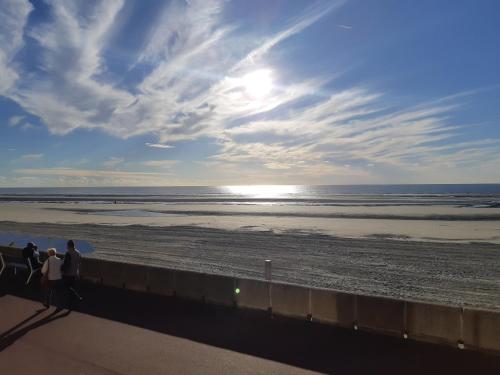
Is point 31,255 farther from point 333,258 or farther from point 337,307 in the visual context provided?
point 333,258

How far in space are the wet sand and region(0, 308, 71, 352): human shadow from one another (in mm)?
8709

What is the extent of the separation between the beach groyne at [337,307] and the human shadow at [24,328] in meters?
2.48

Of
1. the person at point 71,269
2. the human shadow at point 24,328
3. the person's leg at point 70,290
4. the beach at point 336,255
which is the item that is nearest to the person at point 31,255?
the person at point 71,269

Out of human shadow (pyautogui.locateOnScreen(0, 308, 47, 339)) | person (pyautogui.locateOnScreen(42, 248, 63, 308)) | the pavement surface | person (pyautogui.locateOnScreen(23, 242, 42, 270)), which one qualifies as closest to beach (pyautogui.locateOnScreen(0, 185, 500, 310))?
the pavement surface

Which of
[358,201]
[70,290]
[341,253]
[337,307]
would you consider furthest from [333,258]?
[358,201]

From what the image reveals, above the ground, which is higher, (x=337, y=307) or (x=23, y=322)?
(x=337, y=307)

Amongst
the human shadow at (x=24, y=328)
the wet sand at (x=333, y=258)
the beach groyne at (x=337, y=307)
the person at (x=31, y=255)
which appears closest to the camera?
the beach groyne at (x=337, y=307)

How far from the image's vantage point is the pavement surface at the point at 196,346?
21.4 feet

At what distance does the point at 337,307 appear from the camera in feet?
27.8

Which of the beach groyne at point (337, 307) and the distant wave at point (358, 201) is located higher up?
the distant wave at point (358, 201)

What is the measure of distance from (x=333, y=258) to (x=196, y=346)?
49.2 feet

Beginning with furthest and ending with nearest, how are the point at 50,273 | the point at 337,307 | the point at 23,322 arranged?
the point at 50,273
the point at 23,322
the point at 337,307

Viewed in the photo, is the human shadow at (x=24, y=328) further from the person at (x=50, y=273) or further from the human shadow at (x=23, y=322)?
the person at (x=50, y=273)

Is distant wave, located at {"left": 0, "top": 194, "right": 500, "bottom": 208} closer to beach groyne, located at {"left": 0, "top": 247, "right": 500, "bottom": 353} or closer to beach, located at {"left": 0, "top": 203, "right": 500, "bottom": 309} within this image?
beach, located at {"left": 0, "top": 203, "right": 500, "bottom": 309}
